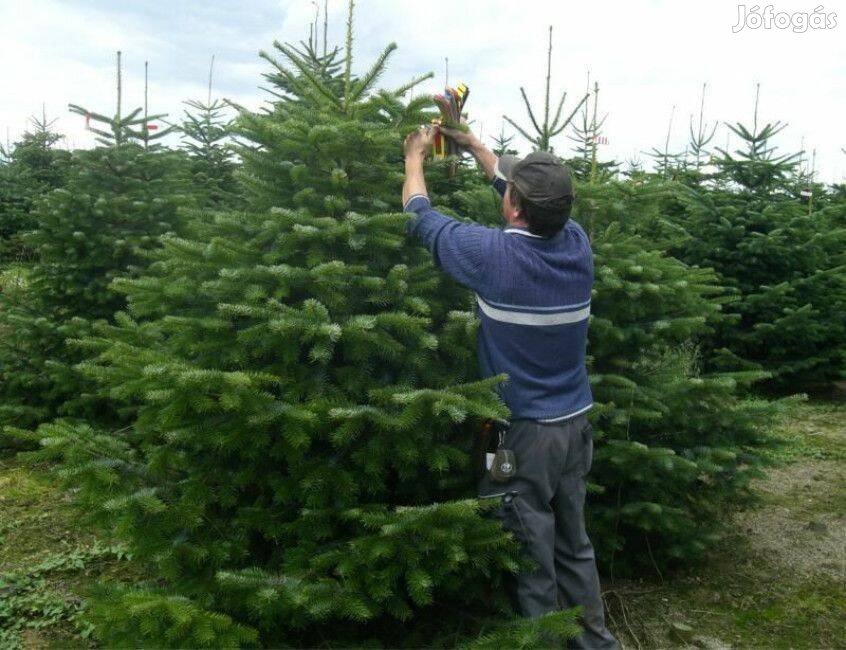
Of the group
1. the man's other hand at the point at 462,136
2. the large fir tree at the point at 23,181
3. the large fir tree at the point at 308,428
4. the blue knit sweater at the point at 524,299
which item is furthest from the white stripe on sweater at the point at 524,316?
the large fir tree at the point at 23,181

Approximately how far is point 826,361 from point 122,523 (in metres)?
8.67

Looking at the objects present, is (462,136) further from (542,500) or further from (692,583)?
(692,583)

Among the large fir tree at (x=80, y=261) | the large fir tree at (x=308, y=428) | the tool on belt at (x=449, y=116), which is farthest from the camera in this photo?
the large fir tree at (x=80, y=261)

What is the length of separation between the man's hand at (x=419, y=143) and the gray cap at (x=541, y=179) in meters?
0.52

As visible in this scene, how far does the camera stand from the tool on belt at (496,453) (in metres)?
3.19

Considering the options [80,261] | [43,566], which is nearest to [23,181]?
[80,261]

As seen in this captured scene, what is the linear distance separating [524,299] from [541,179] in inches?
20.3

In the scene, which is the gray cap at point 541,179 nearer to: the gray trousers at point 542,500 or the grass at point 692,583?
the gray trousers at point 542,500

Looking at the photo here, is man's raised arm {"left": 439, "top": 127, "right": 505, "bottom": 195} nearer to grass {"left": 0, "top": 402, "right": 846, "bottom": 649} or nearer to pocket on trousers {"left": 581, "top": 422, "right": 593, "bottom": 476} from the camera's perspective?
pocket on trousers {"left": 581, "top": 422, "right": 593, "bottom": 476}

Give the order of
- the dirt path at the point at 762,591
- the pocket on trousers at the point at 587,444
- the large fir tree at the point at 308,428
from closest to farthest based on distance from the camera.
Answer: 1. the large fir tree at the point at 308,428
2. the pocket on trousers at the point at 587,444
3. the dirt path at the point at 762,591

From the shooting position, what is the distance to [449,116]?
12.2ft

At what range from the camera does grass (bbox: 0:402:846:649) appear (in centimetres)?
397

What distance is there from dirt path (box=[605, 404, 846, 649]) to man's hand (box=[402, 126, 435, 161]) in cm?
263

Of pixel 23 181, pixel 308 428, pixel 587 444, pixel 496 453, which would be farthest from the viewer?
pixel 23 181
